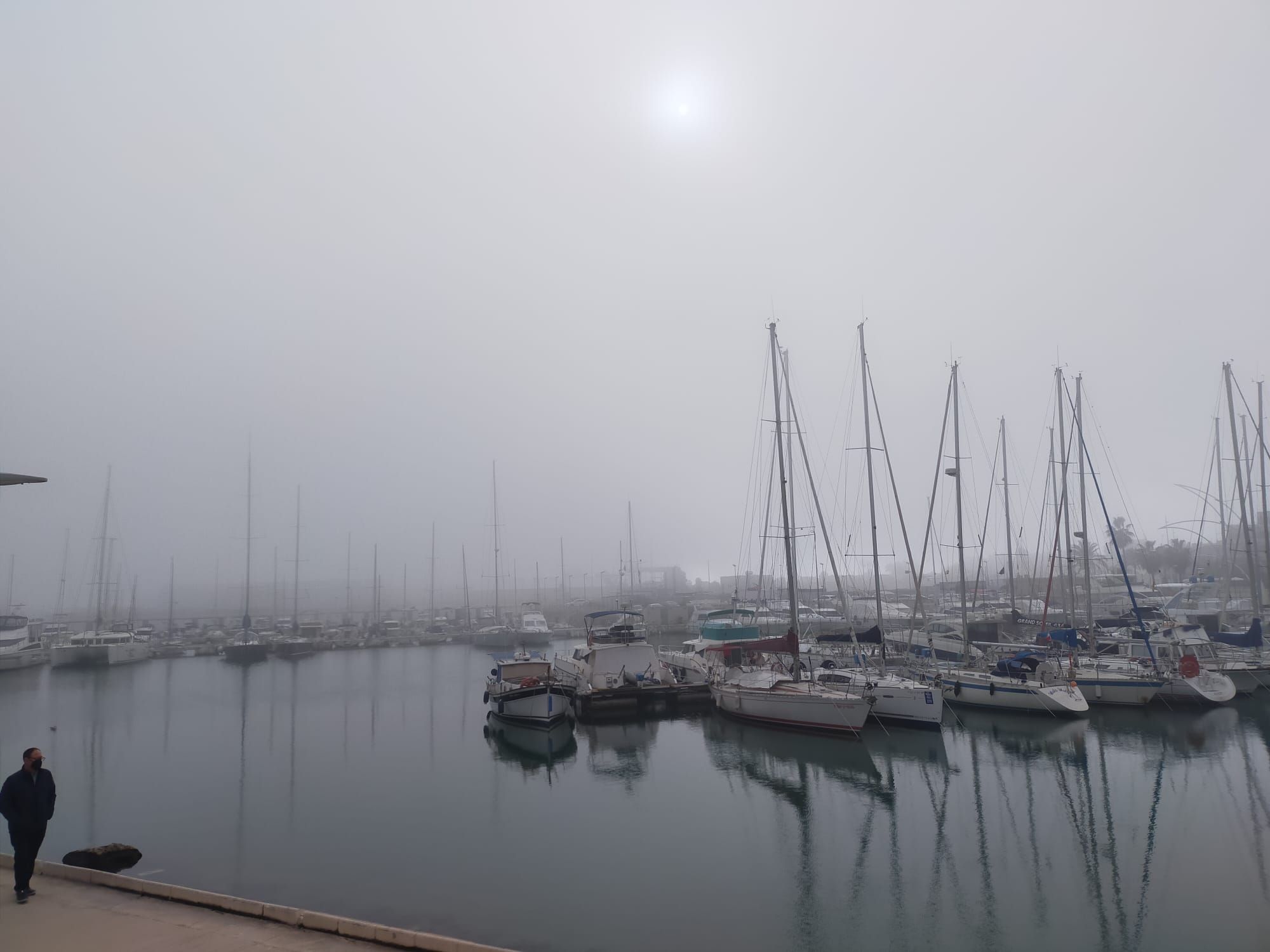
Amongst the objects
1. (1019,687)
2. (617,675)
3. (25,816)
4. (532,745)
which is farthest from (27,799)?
(1019,687)

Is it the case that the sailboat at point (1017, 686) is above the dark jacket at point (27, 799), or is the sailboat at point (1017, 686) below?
below

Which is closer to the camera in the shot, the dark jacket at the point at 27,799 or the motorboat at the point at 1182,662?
the dark jacket at the point at 27,799

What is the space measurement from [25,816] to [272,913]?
11.5 feet

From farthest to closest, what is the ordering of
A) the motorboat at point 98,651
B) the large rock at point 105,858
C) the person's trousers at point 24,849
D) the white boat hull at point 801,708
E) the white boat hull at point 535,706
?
1. the motorboat at point 98,651
2. the white boat hull at point 535,706
3. the white boat hull at point 801,708
4. the large rock at point 105,858
5. the person's trousers at point 24,849

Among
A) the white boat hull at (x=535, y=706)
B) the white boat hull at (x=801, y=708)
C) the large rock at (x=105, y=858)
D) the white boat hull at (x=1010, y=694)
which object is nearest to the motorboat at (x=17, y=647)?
the white boat hull at (x=535, y=706)

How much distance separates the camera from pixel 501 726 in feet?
100

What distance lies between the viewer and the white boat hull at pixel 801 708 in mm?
24422

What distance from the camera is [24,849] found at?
9188 millimetres

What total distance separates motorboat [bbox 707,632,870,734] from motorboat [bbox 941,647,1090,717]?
6.33 meters

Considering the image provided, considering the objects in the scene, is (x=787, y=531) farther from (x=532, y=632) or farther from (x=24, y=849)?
(x=532, y=632)

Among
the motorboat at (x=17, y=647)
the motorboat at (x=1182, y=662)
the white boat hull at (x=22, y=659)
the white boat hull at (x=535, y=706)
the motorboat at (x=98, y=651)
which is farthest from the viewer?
the motorboat at (x=98, y=651)

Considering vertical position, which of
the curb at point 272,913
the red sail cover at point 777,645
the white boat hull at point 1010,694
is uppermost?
the red sail cover at point 777,645

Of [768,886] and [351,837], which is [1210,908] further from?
[351,837]

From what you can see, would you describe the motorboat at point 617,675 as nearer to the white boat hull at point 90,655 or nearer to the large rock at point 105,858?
the large rock at point 105,858
